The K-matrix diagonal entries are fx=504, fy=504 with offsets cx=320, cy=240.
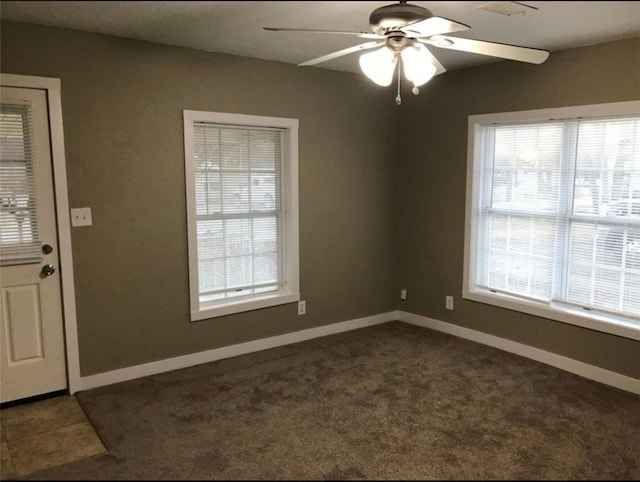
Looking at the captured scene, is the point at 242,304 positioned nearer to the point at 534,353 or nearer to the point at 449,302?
the point at 449,302

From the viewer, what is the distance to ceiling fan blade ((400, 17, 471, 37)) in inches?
85.1

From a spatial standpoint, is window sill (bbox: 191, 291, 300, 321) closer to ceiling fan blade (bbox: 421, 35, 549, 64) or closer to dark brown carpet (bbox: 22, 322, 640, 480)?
dark brown carpet (bbox: 22, 322, 640, 480)

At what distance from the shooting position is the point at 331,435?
2.80m

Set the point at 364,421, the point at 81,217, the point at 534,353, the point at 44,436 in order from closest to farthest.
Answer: the point at 44,436, the point at 364,421, the point at 81,217, the point at 534,353

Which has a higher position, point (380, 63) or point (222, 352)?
point (380, 63)

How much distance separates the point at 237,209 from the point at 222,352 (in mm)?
1123

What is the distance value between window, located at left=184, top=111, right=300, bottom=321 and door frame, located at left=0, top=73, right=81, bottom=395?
0.80 m

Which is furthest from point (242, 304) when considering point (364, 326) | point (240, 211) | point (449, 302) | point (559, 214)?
point (559, 214)

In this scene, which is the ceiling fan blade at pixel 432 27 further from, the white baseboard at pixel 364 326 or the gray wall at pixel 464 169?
the white baseboard at pixel 364 326

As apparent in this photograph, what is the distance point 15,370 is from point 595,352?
386cm

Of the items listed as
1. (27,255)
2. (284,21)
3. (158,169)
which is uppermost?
(284,21)

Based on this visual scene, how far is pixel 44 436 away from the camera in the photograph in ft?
9.18

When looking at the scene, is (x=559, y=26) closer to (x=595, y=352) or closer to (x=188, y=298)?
(x=595, y=352)

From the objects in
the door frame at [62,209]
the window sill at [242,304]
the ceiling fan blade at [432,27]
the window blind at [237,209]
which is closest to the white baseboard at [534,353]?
the window sill at [242,304]
